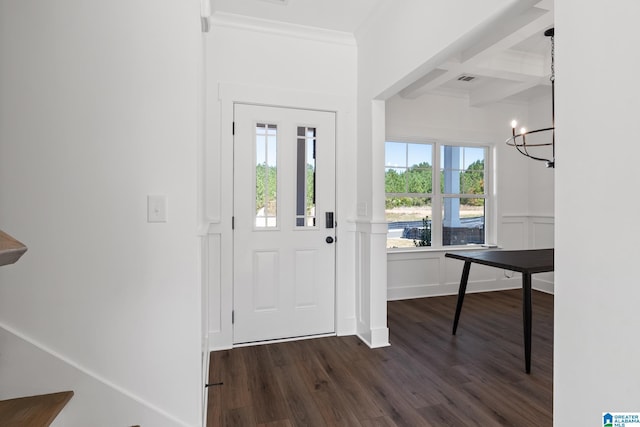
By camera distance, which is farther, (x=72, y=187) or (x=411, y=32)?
(x=411, y=32)

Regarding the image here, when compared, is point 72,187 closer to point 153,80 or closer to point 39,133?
point 39,133

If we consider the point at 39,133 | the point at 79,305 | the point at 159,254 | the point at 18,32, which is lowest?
the point at 79,305

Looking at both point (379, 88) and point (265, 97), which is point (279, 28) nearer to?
point (265, 97)

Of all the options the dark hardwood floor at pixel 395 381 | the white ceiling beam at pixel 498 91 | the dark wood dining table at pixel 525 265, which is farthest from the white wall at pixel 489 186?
the dark wood dining table at pixel 525 265

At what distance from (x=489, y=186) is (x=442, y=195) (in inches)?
31.5

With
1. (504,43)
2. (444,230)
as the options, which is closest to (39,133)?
(504,43)

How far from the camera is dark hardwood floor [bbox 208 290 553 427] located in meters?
1.83

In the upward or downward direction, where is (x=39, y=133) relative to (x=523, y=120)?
downward

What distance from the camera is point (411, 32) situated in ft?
7.25

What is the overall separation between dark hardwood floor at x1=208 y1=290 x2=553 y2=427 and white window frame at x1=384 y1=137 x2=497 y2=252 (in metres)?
1.41

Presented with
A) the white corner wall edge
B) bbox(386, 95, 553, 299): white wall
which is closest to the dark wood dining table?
bbox(386, 95, 553, 299): white wall
